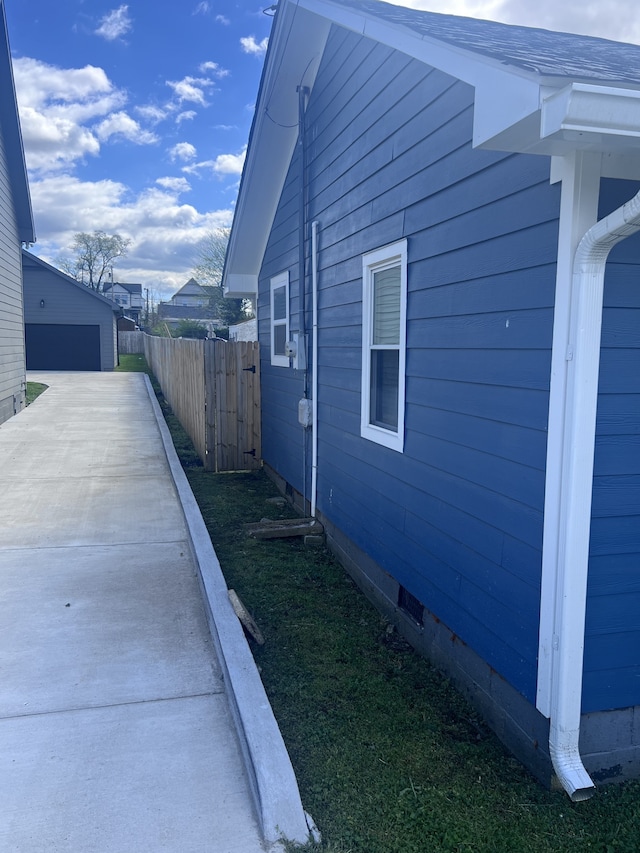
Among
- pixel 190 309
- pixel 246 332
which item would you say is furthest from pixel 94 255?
pixel 246 332

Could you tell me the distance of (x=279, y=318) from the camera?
8180mm

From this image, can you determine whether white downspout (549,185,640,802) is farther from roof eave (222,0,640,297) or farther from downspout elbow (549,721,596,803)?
roof eave (222,0,640,297)

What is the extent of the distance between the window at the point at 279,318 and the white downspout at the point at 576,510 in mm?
5210

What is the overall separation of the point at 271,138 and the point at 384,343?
379 cm

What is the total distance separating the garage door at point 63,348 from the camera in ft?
93.1

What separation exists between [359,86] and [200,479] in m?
5.46

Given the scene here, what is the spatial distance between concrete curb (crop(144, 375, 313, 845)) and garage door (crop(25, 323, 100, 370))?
26.3 metres

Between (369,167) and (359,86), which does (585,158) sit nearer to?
(369,167)

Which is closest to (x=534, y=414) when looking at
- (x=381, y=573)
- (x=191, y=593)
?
(x=381, y=573)

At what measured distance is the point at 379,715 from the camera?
3.35m

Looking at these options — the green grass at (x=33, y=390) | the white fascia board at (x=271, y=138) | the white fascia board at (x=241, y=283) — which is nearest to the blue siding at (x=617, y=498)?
the white fascia board at (x=271, y=138)

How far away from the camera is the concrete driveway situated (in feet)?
8.02

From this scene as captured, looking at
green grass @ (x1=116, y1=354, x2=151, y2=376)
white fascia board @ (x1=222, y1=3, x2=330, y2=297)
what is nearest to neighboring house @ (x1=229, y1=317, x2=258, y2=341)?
green grass @ (x1=116, y1=354, x2=151, y2=376)

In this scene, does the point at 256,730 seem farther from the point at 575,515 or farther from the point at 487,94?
the point at 487,94
